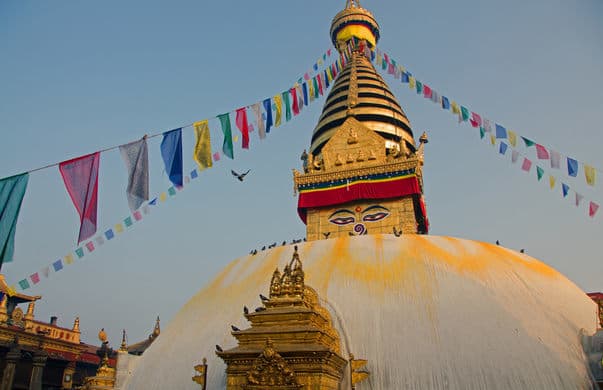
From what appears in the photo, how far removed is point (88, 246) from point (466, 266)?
8.11 m

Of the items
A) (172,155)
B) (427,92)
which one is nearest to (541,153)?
(427,92)

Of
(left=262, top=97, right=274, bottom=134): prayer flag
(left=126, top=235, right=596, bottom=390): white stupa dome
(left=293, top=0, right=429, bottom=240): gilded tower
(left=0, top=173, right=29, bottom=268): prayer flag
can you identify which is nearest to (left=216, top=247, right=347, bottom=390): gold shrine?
(left=126, top=235, right=596, bottom=390): white stupa dome

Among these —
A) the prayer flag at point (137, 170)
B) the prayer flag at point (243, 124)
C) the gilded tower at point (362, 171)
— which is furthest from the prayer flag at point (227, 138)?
the gilded tower at point (362, 171)

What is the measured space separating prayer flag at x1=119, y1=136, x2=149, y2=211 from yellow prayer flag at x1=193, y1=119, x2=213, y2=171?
1233 millimetres

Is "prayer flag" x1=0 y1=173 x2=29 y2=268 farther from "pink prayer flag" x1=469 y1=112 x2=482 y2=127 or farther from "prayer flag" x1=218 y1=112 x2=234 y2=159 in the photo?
"pink prayer flag" x1=469 y1=112 x2=482 y2=127

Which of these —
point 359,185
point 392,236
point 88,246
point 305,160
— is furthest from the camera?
point 305,160

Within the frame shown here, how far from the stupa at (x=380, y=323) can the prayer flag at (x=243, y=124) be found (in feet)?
9.59

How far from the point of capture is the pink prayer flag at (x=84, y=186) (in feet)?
25.1

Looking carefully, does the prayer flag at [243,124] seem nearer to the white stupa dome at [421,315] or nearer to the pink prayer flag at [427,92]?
the white stupa dome at [421,315]

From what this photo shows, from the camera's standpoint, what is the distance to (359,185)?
677 inches

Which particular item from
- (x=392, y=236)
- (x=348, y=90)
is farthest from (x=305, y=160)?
(x=392, y=236)

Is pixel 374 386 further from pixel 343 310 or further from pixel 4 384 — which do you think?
pixel 4 384

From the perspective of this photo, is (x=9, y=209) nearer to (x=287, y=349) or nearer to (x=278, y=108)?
(x=287, y=349)

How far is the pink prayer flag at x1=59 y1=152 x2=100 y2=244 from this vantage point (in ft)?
25.1
